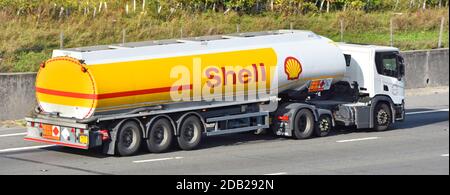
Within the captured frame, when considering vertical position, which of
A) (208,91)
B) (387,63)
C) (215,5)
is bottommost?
(208,91)

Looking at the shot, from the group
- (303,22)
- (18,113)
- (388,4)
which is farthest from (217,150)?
(388,4)

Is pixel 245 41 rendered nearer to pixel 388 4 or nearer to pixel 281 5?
pixel 281 5

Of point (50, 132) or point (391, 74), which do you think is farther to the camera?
point (391, 74)

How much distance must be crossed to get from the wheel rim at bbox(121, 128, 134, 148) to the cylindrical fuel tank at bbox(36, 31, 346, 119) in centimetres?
56

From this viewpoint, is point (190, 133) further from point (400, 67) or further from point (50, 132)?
point (400, 67)

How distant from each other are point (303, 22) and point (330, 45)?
15.5m

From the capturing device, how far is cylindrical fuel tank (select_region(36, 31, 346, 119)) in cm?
2233

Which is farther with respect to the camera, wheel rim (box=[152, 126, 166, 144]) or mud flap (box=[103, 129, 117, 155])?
wheel rim (box=[152, 126, 166, 144])

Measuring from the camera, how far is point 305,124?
2633 centimetres

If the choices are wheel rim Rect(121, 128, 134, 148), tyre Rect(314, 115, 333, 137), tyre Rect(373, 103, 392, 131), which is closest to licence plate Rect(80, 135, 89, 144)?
wheel rim Rect(121, 128, 134, 148)

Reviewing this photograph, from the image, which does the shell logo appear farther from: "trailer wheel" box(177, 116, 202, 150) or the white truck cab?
"trailer wheel" box(177, 116, 202, 150)

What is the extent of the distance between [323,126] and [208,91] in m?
3.91

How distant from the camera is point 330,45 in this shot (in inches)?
1049

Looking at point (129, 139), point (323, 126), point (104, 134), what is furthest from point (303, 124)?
point (104, 134)
